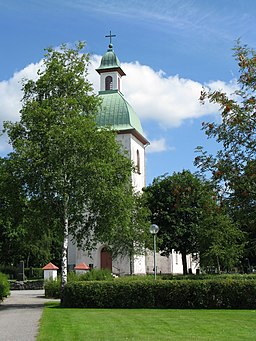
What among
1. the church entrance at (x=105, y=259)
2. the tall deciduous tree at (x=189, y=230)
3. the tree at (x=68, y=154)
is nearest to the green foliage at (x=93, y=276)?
the tree at (x=68, y=154)

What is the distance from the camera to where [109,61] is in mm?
53531

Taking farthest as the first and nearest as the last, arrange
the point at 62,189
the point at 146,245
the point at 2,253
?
the point at 2,253 < the point at 146,245 < the point at 62,189

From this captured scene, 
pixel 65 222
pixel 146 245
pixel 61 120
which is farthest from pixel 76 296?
pixel 146 245

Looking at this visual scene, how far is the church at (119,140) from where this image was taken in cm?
4641

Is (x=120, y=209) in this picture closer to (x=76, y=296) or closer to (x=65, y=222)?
(x=65, y=222)

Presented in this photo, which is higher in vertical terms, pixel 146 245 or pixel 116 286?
pixel 146 245

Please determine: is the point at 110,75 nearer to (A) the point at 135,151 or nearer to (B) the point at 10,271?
(A) the point at 135,151

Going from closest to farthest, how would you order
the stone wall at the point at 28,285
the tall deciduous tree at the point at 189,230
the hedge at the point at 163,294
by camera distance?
the hedge at the point at 163,294 → the tall deciduous tree at the point at 189,230 → the stone wall at the point at 28,285

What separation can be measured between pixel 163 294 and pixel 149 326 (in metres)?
6.95

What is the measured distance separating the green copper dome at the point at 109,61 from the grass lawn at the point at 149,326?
37874 mm

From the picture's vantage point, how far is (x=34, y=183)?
24.4m

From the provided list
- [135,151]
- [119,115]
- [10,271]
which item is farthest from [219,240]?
[10,271]

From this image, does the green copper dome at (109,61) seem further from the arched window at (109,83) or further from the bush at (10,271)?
the bush at (10,271)

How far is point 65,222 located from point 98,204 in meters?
1.81
